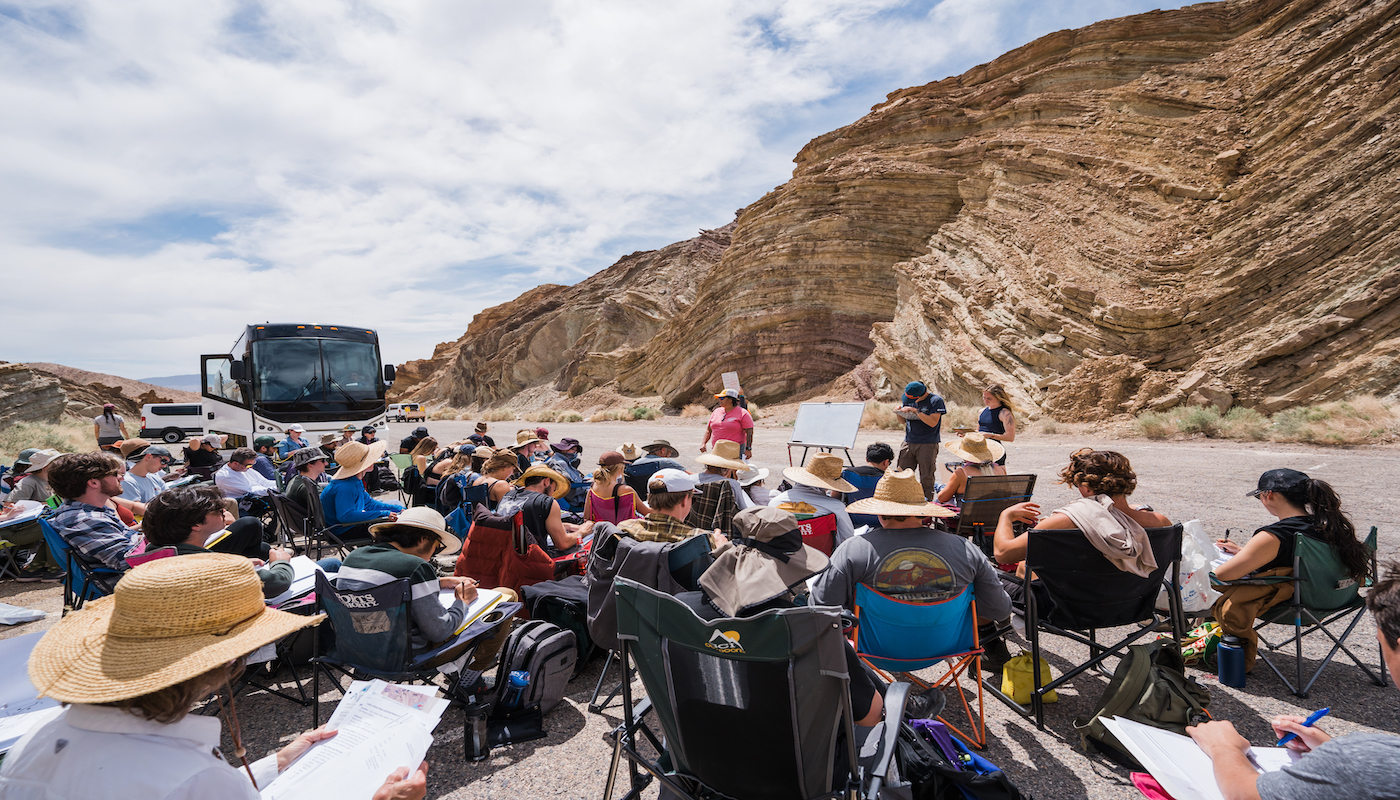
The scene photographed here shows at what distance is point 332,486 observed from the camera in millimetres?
6320

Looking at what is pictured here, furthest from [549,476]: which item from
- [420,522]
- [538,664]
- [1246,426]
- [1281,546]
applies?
[1246,426]

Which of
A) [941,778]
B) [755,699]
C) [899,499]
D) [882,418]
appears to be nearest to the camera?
[755,699]

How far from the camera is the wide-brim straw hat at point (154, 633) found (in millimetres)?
1449

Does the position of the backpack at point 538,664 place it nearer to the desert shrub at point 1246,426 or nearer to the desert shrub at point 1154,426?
the desert shrub at point 1154,426

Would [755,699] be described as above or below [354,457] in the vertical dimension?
below

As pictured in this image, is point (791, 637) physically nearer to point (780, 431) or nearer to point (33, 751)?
point (33, 751)

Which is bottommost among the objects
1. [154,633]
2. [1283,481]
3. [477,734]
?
[477,734]

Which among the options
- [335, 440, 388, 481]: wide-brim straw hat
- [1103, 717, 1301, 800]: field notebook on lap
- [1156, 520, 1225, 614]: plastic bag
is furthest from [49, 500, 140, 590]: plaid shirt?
[1156, 520, 1225, 614]: plastic bag

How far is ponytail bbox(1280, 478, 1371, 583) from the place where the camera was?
367 centimetres

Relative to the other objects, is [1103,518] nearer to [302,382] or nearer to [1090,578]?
[1090,578]

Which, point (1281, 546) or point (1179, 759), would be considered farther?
point (1281, 546)

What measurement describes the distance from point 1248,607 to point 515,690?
14.7 feet

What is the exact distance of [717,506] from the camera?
18.1 ft

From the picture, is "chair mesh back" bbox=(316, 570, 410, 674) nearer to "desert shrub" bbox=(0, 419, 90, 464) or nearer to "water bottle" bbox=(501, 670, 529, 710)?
"water bottle" bbox=(501, 670, 529, 710)
